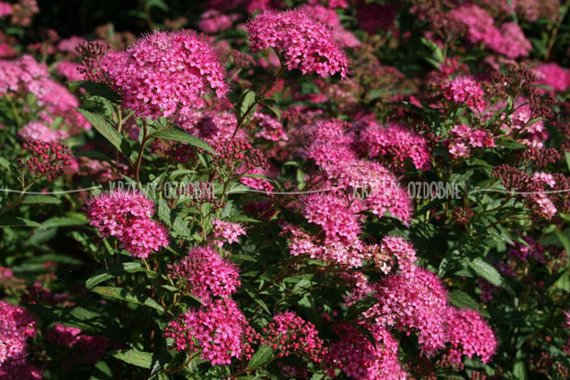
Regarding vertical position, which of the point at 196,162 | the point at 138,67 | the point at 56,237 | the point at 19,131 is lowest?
the point at 56,237

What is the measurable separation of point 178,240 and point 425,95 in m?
1.59

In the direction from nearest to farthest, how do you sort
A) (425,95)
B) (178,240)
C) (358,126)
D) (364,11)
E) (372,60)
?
(178,240), (425,95), (358,126), (372,60), (364,11)

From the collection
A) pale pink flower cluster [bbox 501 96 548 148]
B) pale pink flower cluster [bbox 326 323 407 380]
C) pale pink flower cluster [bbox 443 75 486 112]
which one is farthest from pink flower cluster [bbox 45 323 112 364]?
pale pink flower cluster [bbox 501 96 548 148]

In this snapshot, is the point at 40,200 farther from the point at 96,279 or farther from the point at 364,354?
the point at 364,354

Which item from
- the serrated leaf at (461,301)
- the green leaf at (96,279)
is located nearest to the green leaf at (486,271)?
the serrated leaf at (461,301)

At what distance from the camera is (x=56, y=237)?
15.6 feet

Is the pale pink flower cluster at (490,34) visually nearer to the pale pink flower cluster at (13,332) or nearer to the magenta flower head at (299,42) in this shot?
the magenta flower head at (299,42)

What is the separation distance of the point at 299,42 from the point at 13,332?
5.68ft

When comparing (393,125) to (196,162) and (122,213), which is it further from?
(122,213)

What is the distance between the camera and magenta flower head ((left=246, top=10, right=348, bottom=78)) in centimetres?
278

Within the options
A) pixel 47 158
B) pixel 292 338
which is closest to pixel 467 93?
pixel 292 338

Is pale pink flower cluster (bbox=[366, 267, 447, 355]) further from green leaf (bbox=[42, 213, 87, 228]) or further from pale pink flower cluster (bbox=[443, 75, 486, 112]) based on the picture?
green leaf (bbox=[42, 213, 87, 228])

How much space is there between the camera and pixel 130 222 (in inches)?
99.0

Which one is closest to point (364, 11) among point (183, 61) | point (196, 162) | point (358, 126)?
point (358, 126)
